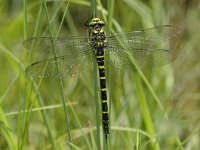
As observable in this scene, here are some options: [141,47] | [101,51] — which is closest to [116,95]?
[141,47]

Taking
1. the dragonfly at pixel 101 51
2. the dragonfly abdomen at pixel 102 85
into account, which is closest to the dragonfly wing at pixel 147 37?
the dragonfly at pixel 101 51

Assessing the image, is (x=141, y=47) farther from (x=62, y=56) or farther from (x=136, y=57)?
(x=62, y=56)

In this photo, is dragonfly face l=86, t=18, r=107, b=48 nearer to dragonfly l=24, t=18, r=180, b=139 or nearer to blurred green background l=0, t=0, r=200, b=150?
dragonfly l=24, t=18, r=180, b=139

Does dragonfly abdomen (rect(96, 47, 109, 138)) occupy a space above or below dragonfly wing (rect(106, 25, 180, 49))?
below

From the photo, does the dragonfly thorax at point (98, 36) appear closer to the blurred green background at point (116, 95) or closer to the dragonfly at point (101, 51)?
the dragonfly at point (101, 51)

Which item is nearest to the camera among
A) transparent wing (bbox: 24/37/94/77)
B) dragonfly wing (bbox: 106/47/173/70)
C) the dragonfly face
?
Result: transparent wing (bbox: 24/37/94/77)

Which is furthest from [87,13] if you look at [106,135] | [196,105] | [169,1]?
[106,135]

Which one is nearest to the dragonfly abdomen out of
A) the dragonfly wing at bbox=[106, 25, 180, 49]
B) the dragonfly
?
the dragonfly
